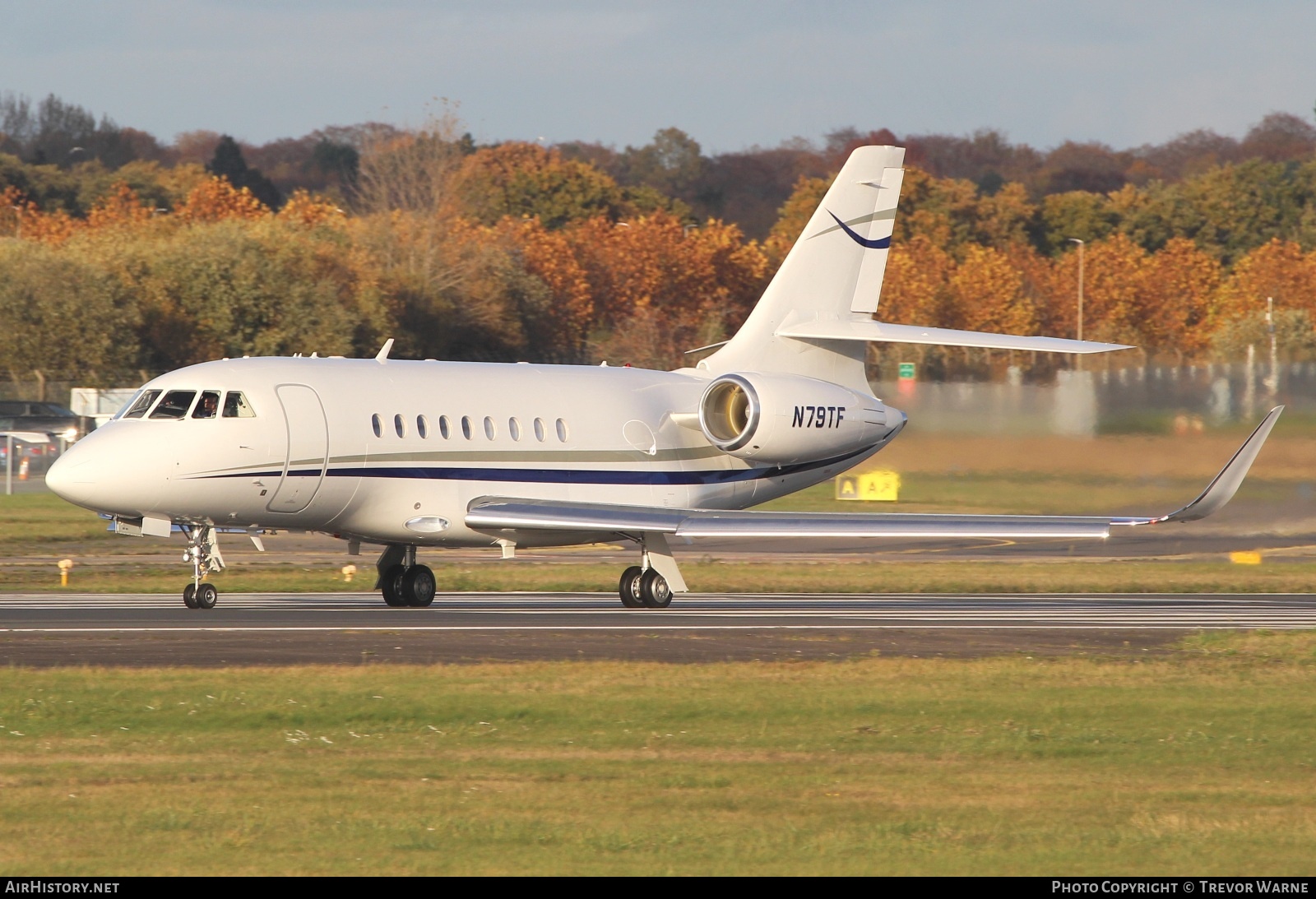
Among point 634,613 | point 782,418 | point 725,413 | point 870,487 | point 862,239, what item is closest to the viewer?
point 634,613

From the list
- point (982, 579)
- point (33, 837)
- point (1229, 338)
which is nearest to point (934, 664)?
point (33, 837)

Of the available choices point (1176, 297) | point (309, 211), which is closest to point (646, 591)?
point (309, 211)

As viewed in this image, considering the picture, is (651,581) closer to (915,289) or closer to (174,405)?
(174,405)

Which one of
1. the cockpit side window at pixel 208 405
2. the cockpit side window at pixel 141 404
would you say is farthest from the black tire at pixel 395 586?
the cockpit side window at pixel 141 404

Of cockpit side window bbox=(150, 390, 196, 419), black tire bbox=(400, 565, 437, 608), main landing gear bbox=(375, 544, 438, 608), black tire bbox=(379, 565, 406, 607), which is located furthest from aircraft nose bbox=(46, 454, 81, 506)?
black tire bbox=(400, 565, 437, 608)

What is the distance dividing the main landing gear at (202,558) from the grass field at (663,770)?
7.12 m

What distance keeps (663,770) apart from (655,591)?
46.7 ft

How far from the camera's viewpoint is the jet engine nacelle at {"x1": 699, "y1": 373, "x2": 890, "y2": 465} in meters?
27.7

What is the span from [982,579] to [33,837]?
25848 millimetres

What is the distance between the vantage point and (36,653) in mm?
18000

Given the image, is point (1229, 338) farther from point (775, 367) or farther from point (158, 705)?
point (158, 705)

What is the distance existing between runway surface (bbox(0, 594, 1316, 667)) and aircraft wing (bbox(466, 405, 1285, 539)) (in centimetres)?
117

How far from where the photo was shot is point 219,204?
10119 cm

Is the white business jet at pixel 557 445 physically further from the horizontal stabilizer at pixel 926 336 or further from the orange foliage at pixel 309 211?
the orange foliage at pixel 309 211
